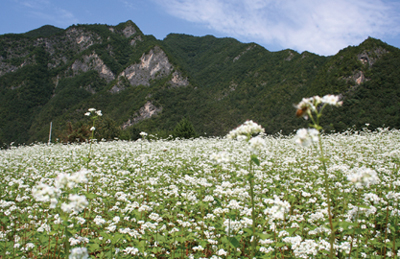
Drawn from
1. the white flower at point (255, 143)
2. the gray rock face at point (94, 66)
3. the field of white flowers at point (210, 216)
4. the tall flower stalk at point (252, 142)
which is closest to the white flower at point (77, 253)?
the field of white flowers at point (210, 216)

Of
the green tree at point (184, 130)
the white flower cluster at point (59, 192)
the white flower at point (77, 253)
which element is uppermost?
the green tree at point (184, 130)

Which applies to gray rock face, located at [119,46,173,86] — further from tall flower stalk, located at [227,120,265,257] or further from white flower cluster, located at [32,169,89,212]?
white flower cluster, located at [32,169,89,212]

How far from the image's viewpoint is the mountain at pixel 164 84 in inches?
1987

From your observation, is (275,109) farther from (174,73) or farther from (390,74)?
(174,73)

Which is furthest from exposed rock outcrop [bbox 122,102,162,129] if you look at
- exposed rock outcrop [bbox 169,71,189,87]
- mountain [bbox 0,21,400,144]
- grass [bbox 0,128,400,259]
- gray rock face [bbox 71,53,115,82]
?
grass [bbox 0,128,400,259]

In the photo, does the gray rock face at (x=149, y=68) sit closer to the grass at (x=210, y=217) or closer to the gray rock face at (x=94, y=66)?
the gray rock face at (x=94, y=66)

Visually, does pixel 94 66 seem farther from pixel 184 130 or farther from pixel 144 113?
pixel 184 130

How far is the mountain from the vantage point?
50469 mm

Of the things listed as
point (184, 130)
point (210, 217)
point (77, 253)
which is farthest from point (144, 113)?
point (77, 253)

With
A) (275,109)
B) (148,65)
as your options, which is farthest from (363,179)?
(148,65)

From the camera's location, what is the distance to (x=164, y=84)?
120938 millimetres

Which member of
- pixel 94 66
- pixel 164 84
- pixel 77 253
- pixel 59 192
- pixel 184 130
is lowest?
pixel 77 253

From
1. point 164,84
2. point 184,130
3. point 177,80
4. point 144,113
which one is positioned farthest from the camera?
point 177,80

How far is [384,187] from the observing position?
17.4ft
